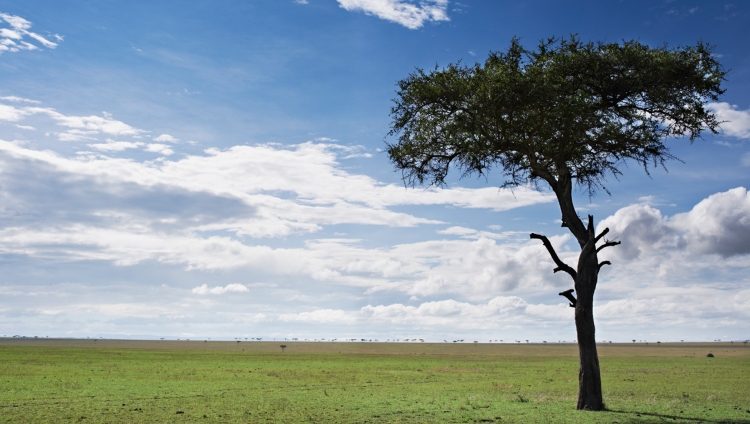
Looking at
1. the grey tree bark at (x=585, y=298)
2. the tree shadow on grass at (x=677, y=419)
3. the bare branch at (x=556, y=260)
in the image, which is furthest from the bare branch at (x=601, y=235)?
the tree shadow on grass at (x=677, y=419)

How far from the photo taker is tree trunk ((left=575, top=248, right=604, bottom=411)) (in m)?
22.0

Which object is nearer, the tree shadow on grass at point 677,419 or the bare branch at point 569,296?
the tree shadow on grass at point 677,419

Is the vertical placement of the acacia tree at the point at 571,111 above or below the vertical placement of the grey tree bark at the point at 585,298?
above

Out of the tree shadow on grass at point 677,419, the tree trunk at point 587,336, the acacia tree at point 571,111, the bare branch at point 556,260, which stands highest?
the acacia tree at point 571,111

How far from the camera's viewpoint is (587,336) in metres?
22.4

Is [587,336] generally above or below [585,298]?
below

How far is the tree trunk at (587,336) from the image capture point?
22047 mm

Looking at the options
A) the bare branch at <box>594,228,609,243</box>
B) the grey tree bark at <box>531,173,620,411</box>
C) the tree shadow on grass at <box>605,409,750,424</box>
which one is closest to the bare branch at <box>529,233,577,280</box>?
the grey tree bark at <box>531,173,620,411</box>

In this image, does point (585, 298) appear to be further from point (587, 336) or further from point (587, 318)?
point (587, 336)

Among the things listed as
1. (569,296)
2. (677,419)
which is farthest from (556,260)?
(677,419)

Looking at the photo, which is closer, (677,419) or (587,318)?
(677,419)

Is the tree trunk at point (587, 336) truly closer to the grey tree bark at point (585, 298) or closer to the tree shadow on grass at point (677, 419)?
the grey tree bark at point (585, 298)

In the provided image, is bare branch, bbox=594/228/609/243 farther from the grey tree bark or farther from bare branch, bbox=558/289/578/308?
bare branch, bbox=558/289/578/308

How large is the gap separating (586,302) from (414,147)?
373 inches
